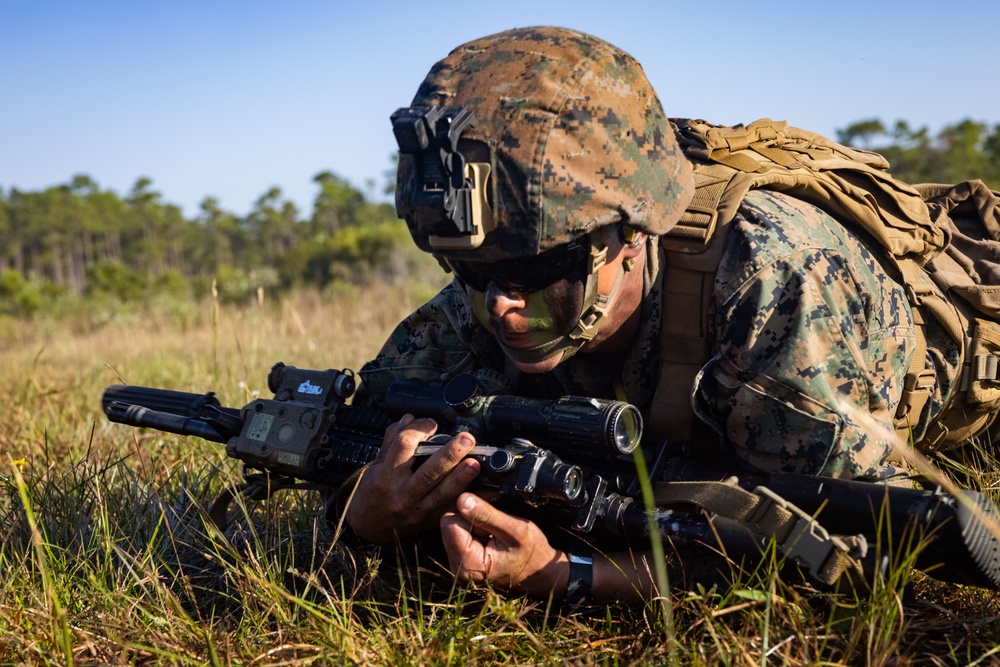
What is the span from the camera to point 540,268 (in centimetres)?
231

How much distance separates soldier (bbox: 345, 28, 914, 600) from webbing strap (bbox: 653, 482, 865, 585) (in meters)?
0.22

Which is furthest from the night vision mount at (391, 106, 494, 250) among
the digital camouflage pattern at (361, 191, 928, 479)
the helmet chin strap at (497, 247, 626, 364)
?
the digital camouflage pattern at (361, 191, 928, 479)

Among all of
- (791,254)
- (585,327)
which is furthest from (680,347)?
(791,254)

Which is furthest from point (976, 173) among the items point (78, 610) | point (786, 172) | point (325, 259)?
point (78, 610)

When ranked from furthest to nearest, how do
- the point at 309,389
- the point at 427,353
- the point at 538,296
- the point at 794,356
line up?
the point at 427,353, the point at 309,389, the point at 538,296, the point at 794,356

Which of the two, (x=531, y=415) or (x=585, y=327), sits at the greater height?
(x=585, y=327)

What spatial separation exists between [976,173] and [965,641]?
778 inches

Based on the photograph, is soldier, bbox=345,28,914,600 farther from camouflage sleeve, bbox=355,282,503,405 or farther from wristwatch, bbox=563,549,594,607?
camouflage sleeve, bbox=355,282,503,405

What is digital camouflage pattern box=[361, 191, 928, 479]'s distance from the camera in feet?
7.12

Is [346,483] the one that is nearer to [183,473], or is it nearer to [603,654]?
[603,654]

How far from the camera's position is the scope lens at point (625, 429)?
7.11ft

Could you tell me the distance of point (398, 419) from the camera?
9.11 feet

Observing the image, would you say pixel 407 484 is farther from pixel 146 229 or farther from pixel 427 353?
pixel 146 229

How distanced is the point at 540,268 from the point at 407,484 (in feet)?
2.22
